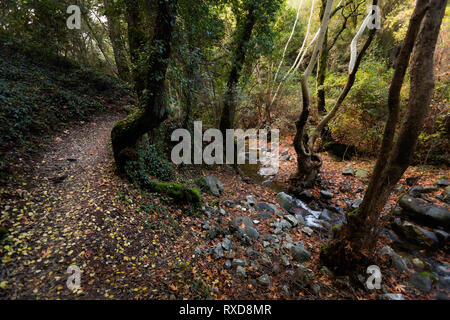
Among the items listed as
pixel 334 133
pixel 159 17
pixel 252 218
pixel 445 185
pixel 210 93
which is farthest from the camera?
pixel 334 133

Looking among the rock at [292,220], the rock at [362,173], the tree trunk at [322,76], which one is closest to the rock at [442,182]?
the rock at [362,173]

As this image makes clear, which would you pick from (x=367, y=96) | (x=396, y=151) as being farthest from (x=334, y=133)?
(x=396, y=151)

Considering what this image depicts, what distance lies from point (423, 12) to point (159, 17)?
186 inches

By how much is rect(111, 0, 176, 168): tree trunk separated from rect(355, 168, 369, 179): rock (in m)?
8.86

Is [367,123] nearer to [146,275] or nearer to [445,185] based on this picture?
[445,185]

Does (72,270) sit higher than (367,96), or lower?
lower

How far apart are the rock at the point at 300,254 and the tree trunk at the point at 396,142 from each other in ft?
1.20

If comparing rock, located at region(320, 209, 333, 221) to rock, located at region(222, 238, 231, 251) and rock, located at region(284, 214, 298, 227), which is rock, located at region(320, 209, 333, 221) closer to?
rock, located at region(284, 214, 298, 227)

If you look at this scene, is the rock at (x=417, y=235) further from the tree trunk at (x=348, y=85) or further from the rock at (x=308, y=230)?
the tree trunk at (x=348, y=85)

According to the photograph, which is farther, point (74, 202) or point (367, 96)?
point (367, 96)

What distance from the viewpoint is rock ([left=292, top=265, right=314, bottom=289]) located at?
348 cm

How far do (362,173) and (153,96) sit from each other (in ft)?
30.6
